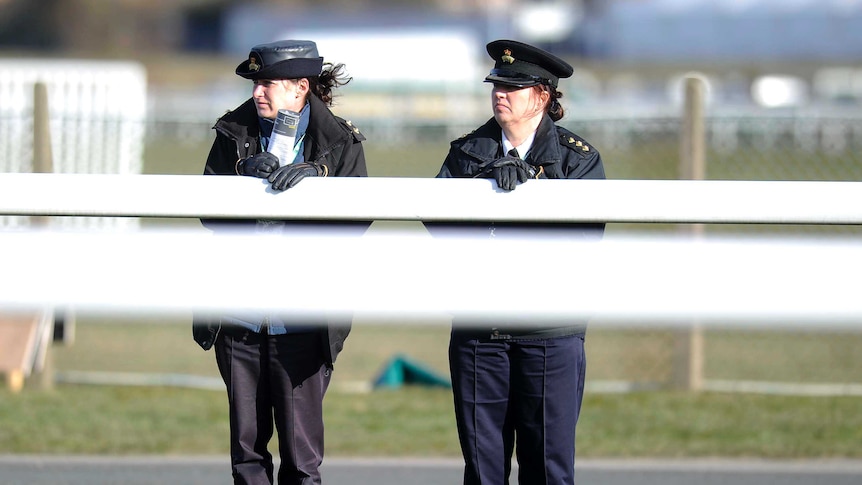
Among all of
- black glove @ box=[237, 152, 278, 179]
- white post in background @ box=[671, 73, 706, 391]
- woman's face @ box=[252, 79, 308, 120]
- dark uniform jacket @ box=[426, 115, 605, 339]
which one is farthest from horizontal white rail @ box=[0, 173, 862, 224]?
white post in background @ box=[671, 73, 706, 391]

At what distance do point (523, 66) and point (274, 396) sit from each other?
1183mm

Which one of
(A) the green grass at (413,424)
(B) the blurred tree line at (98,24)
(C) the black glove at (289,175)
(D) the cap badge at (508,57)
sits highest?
(B) the blurred tree line at (98,24)

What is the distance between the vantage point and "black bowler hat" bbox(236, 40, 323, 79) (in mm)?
3207

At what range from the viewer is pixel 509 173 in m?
2.38

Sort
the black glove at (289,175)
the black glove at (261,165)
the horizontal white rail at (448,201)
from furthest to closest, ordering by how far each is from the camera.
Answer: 1. the black glove at (261,165)
2. the black glove at (289,175)
3. the horizontal white rail at (448,201)

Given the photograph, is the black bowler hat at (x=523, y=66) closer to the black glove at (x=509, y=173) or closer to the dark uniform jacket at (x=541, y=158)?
the dark uniform jacket at (x=541, y=158)

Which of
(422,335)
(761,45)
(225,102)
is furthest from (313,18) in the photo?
(422,335)

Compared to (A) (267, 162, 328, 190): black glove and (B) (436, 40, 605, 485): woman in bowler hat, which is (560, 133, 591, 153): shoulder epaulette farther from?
(A) (267, 162, 328, 190): black glove

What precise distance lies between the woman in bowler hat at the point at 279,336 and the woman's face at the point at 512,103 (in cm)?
43

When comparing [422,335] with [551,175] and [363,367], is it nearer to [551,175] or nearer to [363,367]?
[363,367]

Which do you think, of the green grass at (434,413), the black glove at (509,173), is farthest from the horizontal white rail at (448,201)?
the green grass at (434,413)

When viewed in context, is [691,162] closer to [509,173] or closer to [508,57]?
[508,57]

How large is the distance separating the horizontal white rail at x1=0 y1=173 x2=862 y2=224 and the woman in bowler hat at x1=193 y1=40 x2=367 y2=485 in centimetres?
98

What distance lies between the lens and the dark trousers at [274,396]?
3281mm
